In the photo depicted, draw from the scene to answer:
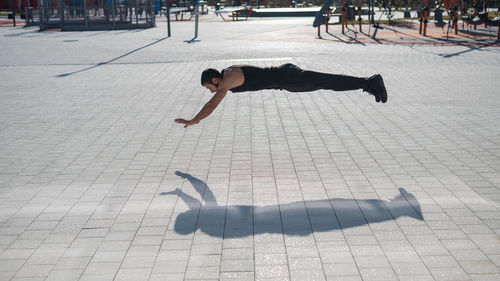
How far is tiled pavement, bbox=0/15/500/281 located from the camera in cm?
390

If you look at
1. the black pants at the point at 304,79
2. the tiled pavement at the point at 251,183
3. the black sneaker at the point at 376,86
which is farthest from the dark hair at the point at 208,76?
the black sneaker at the point at 376,86

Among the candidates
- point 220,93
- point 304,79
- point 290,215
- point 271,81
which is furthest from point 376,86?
point 290,215

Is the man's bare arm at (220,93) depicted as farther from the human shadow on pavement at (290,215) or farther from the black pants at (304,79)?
the human shadow on pavement at (290,215)

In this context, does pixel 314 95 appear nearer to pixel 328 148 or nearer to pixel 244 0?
pixel 328 148

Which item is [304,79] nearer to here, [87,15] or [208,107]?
[208,107]

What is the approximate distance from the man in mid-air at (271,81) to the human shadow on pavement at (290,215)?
4.05ft

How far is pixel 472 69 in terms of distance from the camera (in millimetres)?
13469

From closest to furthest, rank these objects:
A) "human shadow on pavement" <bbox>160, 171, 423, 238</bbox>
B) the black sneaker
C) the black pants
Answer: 1. "human shadow on pavement" <bbox>160, 171, 423, 238</bbox>
2. the black pants
3. the black sneaker

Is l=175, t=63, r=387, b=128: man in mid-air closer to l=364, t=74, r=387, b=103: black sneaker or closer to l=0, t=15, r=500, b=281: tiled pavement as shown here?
l=364, t=74, r=387, b=103: black sneaker

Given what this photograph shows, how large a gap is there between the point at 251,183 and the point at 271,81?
1258 mm

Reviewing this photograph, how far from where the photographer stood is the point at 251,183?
563 cm

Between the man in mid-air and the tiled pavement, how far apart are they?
0.84 metres

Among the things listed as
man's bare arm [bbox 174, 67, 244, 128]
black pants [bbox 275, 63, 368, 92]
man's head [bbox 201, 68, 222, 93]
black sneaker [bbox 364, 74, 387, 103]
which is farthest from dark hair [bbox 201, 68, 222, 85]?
black sneaker [bbox 364, 74, 387, 103]

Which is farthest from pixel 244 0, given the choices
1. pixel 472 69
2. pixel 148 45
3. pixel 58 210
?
pixel 58 210
